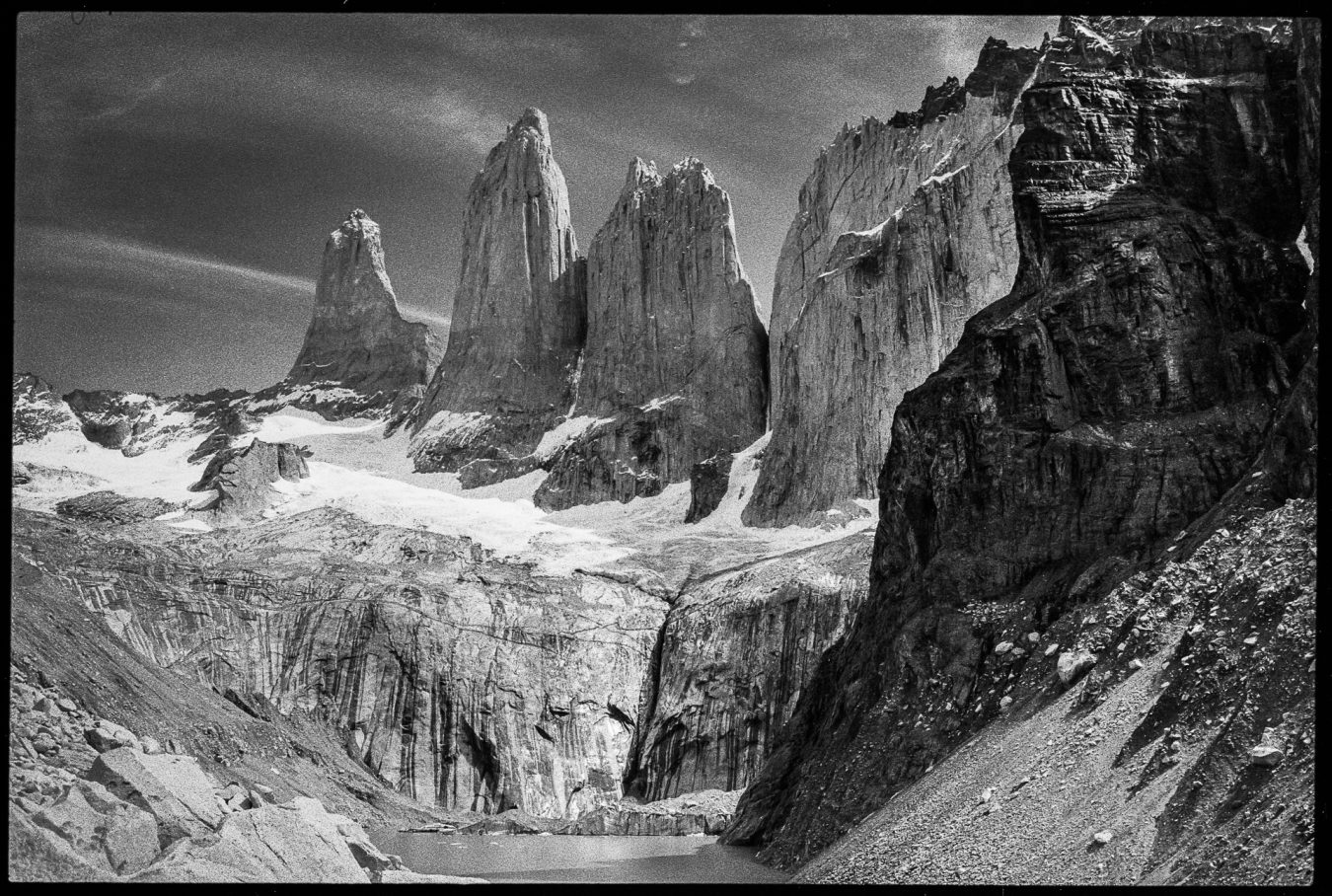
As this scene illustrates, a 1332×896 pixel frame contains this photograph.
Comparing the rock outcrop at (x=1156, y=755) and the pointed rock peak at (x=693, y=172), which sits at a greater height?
the pointed rock peak at (x=693, y=172)

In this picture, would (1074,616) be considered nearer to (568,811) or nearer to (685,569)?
(568,811)

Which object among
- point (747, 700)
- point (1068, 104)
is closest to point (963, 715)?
point (1068, 104)

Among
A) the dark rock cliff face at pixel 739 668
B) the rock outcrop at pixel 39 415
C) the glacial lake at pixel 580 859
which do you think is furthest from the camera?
the rock outcrop at pixel 39 415

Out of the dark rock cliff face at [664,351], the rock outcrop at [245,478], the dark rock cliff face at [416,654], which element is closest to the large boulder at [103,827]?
the dark rock cliff face at [416,654]

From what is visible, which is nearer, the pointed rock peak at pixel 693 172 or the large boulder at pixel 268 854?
the large boulder at pixel 268 854

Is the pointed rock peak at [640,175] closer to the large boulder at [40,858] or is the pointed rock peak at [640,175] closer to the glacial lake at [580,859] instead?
the glacial lake at [580,859]

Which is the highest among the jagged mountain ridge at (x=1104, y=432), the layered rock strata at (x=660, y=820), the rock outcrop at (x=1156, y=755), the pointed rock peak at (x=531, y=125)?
the pointed rock peak at (x=531, y=125)

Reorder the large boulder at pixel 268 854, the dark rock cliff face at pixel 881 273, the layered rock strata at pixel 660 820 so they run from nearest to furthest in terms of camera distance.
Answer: the large boulder at pixel 268 854 < the layered rock strata at pixel 660 820 < the dark rock cliff face at pixel 881 273
